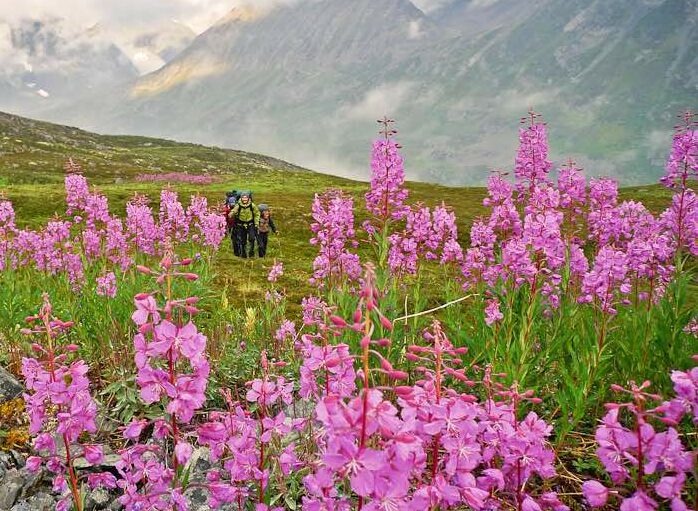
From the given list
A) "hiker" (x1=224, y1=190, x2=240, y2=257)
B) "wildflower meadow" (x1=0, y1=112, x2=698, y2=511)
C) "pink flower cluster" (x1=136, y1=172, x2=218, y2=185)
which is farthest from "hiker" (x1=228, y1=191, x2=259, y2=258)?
"pink flower cluster" (x1=136, y1=172, x2=218, y2=185)

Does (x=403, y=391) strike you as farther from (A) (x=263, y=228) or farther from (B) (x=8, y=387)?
(A) (x=263, y=228)

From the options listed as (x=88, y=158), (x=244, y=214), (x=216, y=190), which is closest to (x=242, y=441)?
(x=244, y=214)

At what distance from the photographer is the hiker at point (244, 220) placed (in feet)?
66.2

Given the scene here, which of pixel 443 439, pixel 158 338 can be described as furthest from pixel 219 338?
pixel 443 439

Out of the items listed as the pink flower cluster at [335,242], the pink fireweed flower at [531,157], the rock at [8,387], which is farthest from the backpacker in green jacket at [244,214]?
the rock at [8,387]

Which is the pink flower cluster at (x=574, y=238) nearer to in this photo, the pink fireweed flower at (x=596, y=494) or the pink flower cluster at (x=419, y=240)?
the pink flower cluster at (x=419, y=240)

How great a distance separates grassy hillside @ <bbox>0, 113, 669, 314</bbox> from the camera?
19172 mm

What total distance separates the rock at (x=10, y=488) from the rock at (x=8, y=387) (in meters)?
1.34

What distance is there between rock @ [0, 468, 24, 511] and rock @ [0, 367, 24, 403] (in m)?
1.34

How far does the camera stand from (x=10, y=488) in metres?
3.78

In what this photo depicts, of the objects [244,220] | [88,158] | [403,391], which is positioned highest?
[88,158]

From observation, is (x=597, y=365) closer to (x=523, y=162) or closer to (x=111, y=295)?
(x=523, y=162)

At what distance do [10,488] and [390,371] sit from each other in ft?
12.5

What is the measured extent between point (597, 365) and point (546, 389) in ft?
2.66
